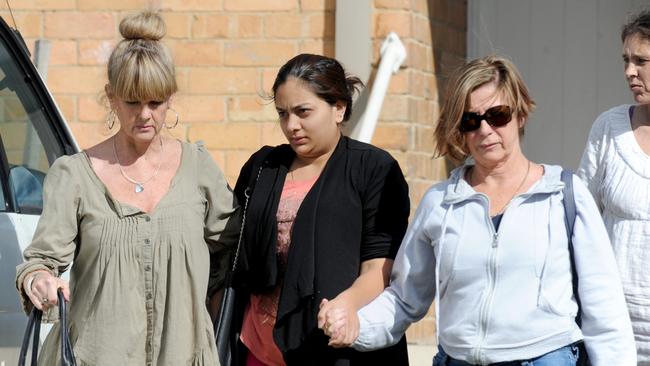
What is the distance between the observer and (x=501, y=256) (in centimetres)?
370

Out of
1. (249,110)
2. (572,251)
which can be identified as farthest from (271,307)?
(249,110)

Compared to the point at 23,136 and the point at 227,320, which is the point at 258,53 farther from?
the point at 227,320

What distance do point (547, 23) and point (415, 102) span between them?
1.09 m

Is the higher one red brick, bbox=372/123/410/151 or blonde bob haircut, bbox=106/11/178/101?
blonde bob haircut, bbox=106/11/178/101

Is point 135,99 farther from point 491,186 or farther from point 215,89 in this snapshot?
point 215,89

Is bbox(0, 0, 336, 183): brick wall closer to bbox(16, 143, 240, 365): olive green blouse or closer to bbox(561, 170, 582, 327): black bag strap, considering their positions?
bbox(16, 143, 240, 365): olive green blouse

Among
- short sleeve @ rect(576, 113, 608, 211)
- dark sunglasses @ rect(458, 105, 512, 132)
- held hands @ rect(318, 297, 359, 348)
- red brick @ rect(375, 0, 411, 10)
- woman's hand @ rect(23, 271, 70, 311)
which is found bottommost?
held hands @ rect(318, 297, 359, 348)

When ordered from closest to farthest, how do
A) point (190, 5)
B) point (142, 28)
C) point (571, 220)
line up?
point (571, 220)
point (142, 28)
point (190, 5)

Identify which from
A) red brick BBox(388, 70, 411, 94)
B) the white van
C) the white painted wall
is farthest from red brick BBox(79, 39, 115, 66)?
the white van

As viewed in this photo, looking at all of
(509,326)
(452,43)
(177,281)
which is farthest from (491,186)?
(452,43)

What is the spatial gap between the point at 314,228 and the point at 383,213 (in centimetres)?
23

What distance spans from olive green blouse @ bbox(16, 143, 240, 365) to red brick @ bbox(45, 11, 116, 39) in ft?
12.6

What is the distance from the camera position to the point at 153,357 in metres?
3.87

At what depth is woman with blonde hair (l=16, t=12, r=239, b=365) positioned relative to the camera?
384 centimetres
